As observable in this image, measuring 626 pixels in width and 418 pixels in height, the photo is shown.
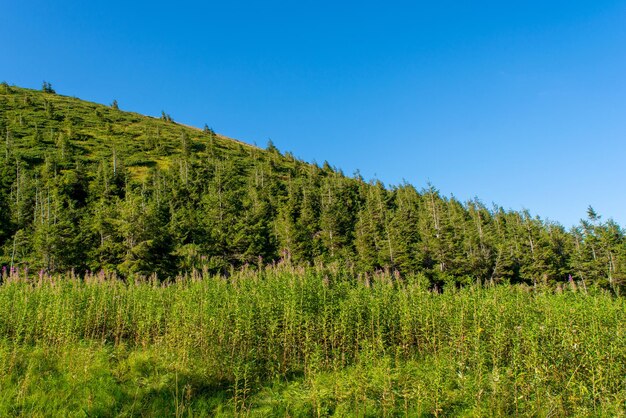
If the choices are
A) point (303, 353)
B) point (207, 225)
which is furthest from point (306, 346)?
point (207, 225)

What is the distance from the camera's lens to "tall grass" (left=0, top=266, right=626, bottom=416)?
5500 mm

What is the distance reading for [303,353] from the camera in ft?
28.0

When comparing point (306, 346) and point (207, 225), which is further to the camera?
point (207, 225)

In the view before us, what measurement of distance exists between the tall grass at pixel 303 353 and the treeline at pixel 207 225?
1898 cm

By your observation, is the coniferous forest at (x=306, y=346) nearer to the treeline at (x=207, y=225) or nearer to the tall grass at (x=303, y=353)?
the tall grass at (x=303, y=353)

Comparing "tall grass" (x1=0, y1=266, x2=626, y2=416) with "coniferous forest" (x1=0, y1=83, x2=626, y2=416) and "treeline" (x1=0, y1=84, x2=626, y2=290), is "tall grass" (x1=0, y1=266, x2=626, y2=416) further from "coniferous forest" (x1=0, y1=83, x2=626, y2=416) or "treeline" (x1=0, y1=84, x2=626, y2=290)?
"treeline" (x1=0, y1=84, x2=626, y2=290)

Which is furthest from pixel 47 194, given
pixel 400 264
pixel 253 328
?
pixel 253 328

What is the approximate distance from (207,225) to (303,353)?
46623mm

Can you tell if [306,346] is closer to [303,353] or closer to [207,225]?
[303,353]

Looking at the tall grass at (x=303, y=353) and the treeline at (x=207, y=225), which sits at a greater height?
the treeline at (x=207, y=225)

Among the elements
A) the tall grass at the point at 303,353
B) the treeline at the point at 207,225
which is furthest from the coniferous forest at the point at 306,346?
the treeline at the point at 207,225

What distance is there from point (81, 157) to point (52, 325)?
275ft

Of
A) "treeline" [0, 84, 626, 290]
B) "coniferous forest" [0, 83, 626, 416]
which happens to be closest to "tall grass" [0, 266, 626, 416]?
"coniferous forest" [0, 83, 626, 416]

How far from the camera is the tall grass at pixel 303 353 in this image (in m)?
5.50
